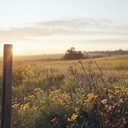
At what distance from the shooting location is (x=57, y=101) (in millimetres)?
7145

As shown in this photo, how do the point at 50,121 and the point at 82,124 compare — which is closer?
the point at 82,124

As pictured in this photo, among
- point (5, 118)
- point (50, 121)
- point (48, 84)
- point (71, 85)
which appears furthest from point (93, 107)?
point (48, 84)

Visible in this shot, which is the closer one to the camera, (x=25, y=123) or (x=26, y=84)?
(x=25, y=123)

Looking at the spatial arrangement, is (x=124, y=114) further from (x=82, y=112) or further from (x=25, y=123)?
(x=25, y=123)

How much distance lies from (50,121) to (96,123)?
0.85 metres

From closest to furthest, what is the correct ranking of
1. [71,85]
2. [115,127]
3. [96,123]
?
1. [115,127]
2. [96,123]
3. [71,85]

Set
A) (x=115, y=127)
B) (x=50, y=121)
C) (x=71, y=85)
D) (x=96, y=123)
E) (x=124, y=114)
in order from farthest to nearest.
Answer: (x=71, y=85)
(x=50, y=121)
(x=96, y=123)
(x=124, y=114)
(x=115, y=127)

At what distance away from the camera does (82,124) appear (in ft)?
19.9

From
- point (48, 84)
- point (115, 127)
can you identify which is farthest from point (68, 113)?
point (48, 84)

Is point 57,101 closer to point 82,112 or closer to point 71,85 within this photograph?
point 82,112

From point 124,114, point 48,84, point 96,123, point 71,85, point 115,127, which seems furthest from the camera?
point 48,84

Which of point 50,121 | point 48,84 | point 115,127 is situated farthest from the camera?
point 48,84

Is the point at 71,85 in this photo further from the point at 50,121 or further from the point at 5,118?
the point at 5,118

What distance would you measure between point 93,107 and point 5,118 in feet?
4.63
